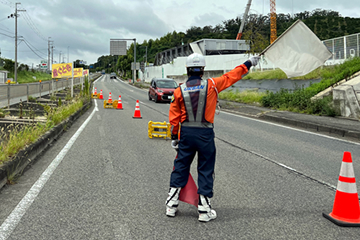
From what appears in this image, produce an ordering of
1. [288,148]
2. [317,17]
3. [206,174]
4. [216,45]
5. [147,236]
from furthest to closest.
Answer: [317,17], [216,45], [288,148], [206,174], [147,236]

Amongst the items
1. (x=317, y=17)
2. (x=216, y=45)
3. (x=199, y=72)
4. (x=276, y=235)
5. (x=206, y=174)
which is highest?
(x=317, y=17)

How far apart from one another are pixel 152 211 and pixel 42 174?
104 inches

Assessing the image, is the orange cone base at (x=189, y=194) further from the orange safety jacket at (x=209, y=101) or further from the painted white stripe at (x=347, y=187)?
the painted white stripe at (x=347, y=187)

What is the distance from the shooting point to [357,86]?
14.2 metres

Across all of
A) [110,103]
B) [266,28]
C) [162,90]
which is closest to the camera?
[110,103]

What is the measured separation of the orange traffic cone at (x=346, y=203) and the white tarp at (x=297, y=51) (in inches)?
84.2

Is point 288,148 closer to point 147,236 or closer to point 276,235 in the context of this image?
point 276,235

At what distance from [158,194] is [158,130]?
208 inches

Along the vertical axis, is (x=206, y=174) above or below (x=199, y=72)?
below

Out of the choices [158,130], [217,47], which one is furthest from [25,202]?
[217,47]

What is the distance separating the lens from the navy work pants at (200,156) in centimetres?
418

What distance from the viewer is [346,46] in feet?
70.9

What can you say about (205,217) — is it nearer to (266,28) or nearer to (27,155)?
(27,155)

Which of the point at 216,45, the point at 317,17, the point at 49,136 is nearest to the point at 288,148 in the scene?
the point at 49,136
